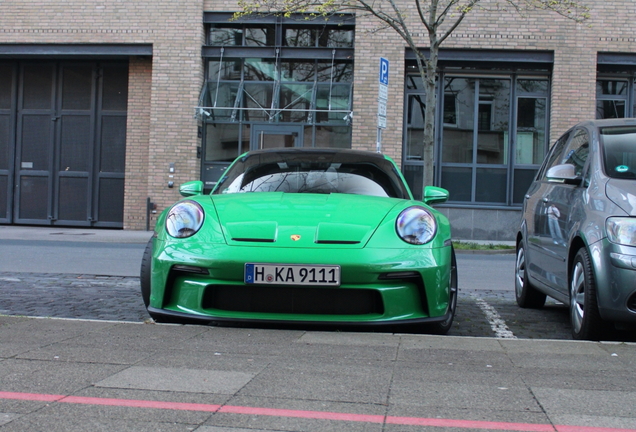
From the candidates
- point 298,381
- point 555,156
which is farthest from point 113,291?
point 298,381

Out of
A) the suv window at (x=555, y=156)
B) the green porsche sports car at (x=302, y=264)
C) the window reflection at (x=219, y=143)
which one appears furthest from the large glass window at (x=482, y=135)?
the green porsche sports car at (x=302, y=264)

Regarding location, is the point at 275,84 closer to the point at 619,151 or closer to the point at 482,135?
the point at 482,135

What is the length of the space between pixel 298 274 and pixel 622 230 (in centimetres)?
187

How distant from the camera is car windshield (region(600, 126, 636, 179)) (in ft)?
16.0

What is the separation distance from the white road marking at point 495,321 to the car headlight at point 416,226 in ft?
3.09

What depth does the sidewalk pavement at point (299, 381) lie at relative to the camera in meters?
2.59

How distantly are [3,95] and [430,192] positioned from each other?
55.6 ft

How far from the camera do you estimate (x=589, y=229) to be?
4578 millimetres

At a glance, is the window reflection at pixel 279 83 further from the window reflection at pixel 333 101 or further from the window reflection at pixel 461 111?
the window reflection at pixel 461 111

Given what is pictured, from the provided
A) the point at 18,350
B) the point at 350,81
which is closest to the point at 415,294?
the point at 18,350

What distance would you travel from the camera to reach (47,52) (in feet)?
60.7

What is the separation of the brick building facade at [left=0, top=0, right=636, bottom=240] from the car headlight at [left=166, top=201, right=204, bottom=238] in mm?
13276

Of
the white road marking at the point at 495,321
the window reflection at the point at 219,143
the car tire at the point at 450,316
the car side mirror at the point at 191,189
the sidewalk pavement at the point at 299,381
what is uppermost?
the window reflection at the point at 219,143

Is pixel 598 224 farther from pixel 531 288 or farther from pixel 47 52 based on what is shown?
pixel 47 52
